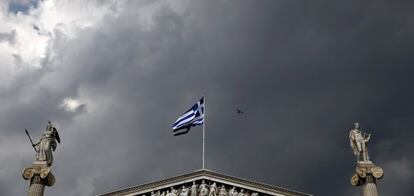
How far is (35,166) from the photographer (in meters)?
33.0

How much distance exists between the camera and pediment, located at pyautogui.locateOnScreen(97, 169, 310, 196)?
35.8 meters

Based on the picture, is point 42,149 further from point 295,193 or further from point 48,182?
point 295,193

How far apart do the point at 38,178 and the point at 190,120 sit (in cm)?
1157

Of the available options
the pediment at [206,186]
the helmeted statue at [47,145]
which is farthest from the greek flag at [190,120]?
the helmeted statue at [47,145]

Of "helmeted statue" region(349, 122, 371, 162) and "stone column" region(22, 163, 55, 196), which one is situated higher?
"helmeted statue" region(349, 122, 371, 162)

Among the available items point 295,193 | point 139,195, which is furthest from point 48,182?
point 295,193

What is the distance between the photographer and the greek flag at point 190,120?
130 ft

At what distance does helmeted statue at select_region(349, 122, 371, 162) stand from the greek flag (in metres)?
10.3

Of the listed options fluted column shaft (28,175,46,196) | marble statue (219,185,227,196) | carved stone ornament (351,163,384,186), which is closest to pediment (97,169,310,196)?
marble statue (219,185,227,196)

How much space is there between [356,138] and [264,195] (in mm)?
6621

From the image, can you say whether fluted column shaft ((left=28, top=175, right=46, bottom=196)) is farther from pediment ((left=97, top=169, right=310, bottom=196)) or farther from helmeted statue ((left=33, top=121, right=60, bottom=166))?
pediment ((left=97, top=169, right=310, bottom=196))

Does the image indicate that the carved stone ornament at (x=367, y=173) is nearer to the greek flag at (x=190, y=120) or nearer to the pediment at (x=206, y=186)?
the pediment at (x=206, y=186)

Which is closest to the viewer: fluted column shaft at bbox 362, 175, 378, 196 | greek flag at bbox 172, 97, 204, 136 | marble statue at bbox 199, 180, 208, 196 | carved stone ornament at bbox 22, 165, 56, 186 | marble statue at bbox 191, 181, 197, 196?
carved stone ornament at bbox 22, 165, 56, 186

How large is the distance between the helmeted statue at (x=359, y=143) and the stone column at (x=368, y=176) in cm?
67
